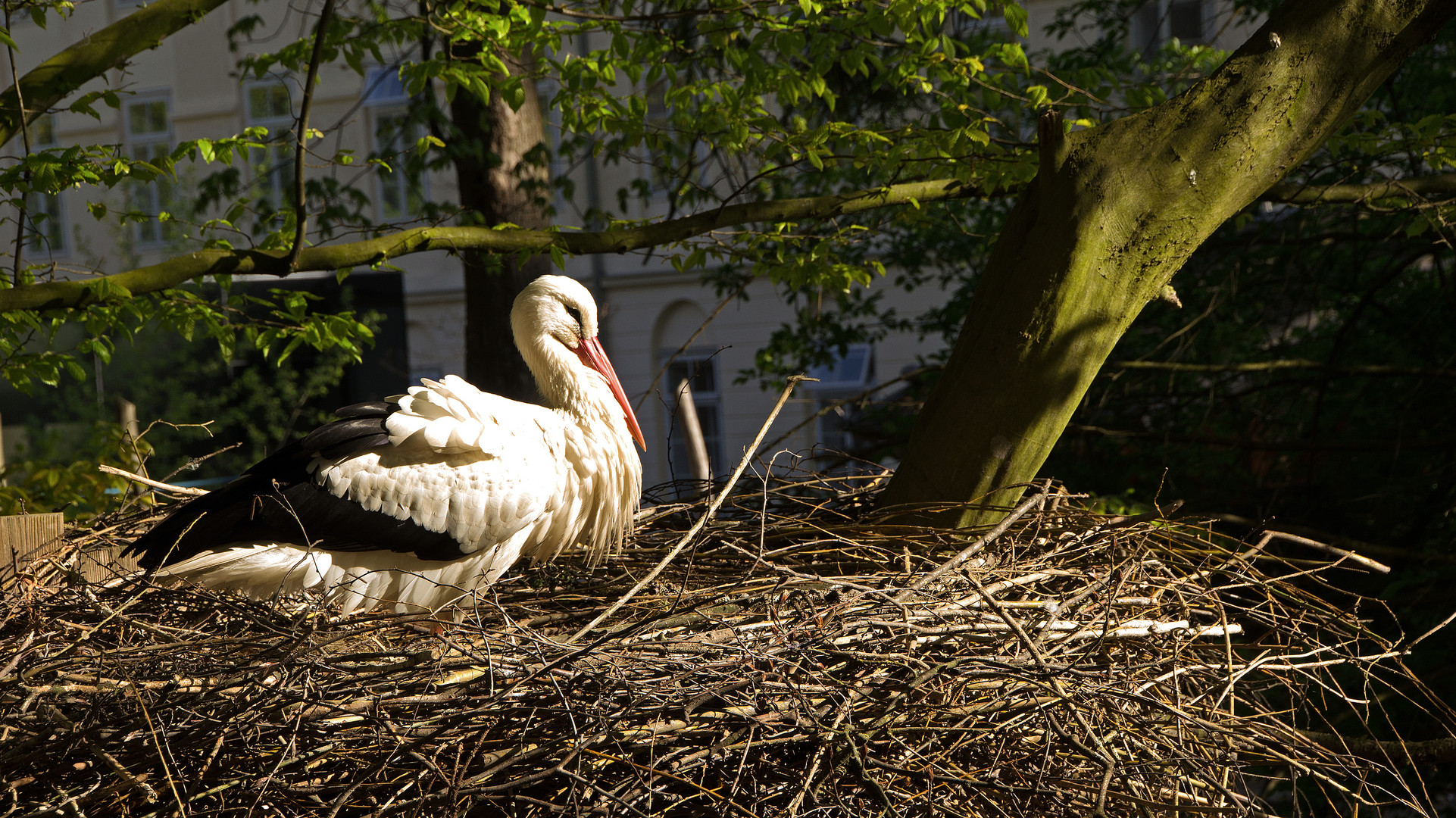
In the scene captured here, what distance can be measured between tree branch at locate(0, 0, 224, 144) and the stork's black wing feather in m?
1.30

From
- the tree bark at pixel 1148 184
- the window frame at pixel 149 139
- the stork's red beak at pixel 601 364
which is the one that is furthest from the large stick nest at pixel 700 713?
the window frame at pixel 149 139

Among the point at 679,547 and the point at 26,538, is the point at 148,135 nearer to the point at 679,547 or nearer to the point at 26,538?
the point at 26,538

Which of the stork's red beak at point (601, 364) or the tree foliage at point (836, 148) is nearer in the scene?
the tree foliage at point (836, 148)

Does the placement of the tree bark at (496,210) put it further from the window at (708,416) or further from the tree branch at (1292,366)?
the window at (708,416)

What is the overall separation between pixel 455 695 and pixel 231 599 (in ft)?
3.28

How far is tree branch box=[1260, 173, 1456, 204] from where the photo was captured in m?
3.51

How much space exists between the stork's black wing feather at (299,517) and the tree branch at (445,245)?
634 mm

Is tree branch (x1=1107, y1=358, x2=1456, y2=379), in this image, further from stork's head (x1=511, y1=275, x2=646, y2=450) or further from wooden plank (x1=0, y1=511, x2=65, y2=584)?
wooden plank (x1=0, y1=511, x2=65, y2=584)

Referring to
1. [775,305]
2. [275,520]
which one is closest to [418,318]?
[775,305]

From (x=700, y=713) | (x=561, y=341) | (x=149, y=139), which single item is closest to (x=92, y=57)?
(x=561, y=341)

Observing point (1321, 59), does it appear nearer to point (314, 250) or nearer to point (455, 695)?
point (455, 695)

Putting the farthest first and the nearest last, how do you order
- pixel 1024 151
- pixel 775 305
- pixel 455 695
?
pixel 775 305 → pixel 1024 151 → pixel 455 695

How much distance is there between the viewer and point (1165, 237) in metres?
2.39

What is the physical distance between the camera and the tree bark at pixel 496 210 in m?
5.54
